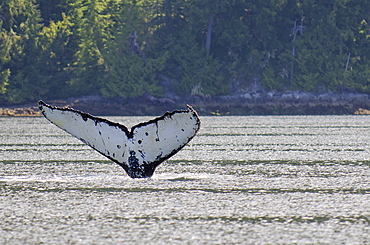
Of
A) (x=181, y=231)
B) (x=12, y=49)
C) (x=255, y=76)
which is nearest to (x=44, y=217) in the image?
(x=181, y=231)

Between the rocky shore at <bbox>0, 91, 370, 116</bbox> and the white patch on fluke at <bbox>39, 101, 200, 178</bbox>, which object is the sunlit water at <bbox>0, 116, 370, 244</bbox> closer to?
the white patch on fluke at <bbox>39, 101, 200, 178</bbox>

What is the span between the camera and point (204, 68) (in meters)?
92.7

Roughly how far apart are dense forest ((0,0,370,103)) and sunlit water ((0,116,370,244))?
67766 mm

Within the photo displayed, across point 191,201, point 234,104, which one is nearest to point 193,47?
point 234,104

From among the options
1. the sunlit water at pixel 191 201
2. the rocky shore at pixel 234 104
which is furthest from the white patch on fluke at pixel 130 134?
the rocky shore at pixel 234 104

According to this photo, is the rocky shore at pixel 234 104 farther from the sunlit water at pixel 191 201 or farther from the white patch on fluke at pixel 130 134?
the white patch on fluke at pixel 130 134

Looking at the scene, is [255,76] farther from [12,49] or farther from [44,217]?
[44,217]

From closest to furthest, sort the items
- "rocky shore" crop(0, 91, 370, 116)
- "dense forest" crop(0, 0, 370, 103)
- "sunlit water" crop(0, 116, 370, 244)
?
1. "sunlit water" crop(0, 116, 370, 244)
2. "rocky shore" crop(0, 91, 370, 116)
3. "dense forest" crop(0, 0, 370, 103)

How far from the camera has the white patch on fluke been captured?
17547mm

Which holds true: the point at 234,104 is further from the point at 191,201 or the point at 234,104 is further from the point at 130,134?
the point at 191,201

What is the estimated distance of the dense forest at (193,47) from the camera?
91.2 metres

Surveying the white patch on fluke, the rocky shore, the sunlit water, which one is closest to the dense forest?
the rocky shore

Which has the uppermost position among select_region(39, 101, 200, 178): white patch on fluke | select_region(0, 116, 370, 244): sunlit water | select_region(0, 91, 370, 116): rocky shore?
select_region(39, 101, 200, 178): white patch on fluke

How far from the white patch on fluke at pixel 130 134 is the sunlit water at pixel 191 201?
71cm
